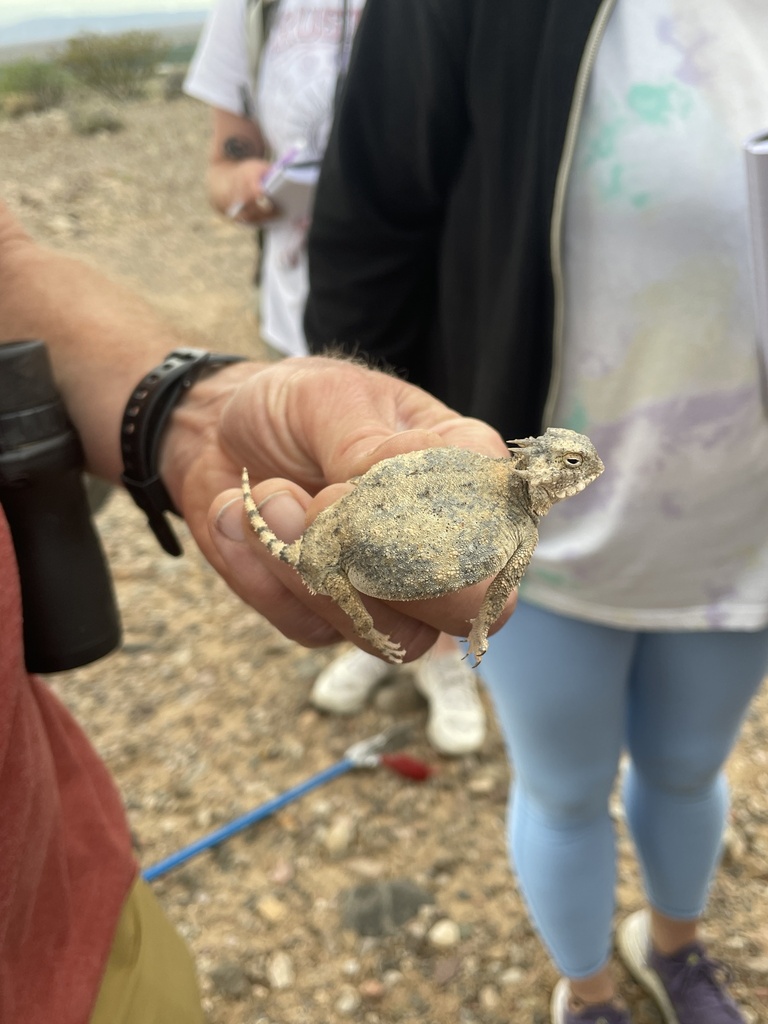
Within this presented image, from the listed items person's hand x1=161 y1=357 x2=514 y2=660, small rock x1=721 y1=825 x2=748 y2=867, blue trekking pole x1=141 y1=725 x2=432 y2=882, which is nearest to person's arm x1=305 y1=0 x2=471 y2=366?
person's hand x1=161 y1=357 x2=514 y2=660

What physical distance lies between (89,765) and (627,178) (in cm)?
190

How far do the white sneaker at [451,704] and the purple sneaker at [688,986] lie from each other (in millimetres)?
1246

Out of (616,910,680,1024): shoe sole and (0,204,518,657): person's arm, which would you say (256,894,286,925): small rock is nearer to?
(616,910,680,1024): shoe sole

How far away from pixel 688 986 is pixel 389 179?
298cm

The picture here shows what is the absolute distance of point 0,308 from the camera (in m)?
2.12

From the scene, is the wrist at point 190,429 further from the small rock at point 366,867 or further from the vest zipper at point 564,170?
the small rock at point 366,867

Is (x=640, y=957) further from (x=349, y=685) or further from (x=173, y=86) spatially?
(x=173, y=86)

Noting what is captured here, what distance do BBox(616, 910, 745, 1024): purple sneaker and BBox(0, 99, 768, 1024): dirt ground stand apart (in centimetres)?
13

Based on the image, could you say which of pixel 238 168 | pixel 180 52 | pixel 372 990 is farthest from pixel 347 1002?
pixel 180 52

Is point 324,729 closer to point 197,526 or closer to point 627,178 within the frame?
point 197,526

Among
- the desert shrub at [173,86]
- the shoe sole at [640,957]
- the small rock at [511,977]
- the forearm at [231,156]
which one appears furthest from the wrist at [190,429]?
the desert shrub at [173,86]

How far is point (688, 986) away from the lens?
111 inches

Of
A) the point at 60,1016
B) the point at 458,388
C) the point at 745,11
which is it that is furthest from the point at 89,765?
the point at 745,11

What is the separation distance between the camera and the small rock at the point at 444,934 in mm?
3242
